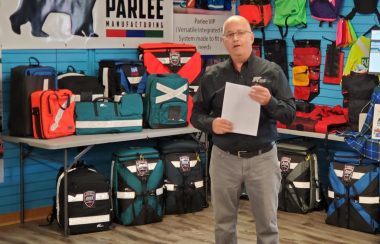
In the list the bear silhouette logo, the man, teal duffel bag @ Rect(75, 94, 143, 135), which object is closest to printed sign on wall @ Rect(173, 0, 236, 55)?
the bear silhouette logo

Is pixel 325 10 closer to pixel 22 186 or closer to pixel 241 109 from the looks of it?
pixel 241 109

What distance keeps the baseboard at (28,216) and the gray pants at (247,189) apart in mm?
2330

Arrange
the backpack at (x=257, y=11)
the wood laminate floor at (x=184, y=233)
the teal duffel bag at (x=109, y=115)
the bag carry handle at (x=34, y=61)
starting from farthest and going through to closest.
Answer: the backpack at (x=257, y=11) < the bag carry handle at (x=34, y=61) < the teal duffel bag at (x=109, y=115) < the wood laminate floor at (x=184, y=233)

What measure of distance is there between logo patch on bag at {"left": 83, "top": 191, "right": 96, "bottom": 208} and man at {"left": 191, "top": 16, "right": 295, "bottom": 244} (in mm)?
1637

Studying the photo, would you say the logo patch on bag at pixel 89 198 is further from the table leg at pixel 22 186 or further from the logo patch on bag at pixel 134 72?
the logo patch on bag at pixel 134 72

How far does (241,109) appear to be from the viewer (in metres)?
3.42

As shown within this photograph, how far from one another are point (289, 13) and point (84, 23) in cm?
197

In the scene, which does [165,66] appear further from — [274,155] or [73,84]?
[274,155]

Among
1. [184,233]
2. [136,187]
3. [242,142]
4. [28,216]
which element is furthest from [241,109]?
[28,216]

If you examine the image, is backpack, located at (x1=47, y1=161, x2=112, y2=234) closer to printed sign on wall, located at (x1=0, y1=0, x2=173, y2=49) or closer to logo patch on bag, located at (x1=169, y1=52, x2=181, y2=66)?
printed sign on wall, located at (x1=0, y1=0, x2=173, y2=49)

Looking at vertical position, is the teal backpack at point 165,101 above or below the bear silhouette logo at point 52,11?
below

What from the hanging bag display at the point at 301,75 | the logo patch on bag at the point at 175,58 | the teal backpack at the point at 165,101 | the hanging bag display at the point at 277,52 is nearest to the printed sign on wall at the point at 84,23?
the logo patch on bag at the point at 175,58

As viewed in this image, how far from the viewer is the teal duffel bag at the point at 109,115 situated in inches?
200

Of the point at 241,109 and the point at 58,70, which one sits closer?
the point at 241,109
